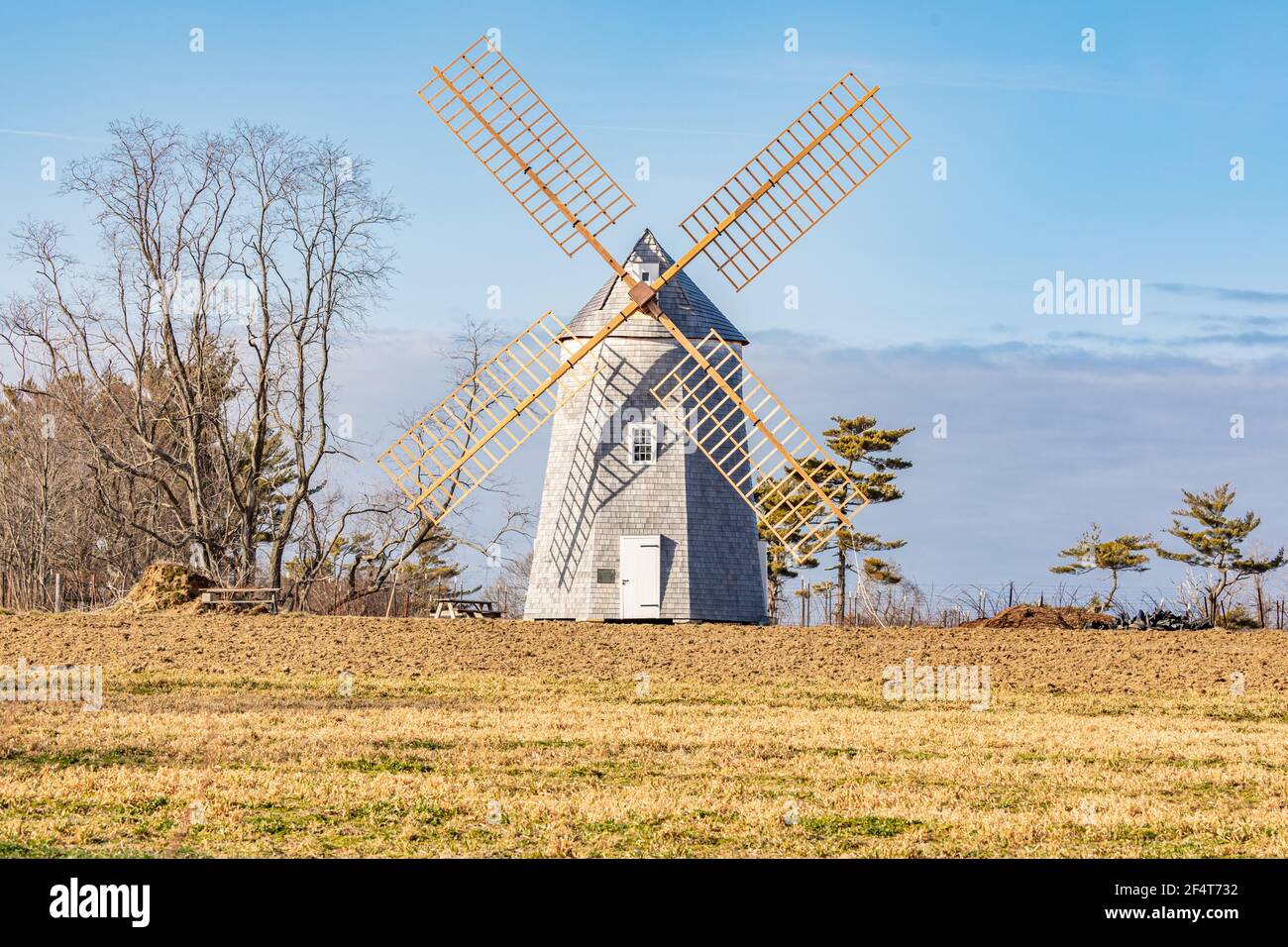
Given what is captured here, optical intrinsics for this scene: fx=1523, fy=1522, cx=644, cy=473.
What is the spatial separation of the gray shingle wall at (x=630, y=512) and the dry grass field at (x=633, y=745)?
1.61 metres

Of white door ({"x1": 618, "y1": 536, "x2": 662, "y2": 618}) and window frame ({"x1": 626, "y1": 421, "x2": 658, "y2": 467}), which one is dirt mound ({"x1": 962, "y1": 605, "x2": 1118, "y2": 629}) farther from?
window frame ({"x1": 626, "y1": 421, "x2": 658, "y2": 467})

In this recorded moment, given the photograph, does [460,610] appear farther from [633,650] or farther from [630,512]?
[633,650]

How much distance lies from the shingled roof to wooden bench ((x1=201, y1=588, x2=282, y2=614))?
9069 mm

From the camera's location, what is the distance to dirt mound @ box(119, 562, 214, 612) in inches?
1321

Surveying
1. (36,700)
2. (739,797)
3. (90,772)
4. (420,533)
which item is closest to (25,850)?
(90,772)

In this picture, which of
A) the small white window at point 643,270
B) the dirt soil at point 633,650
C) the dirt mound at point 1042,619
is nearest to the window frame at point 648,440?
the small white window at point 643,270

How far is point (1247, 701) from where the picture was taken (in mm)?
22578

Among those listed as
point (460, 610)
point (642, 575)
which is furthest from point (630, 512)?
point (460, 610)

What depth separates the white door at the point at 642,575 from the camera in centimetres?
3066

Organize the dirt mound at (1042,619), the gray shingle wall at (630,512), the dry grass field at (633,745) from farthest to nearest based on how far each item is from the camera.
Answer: the dirt mound at (1042,619) < the gray shingle wall at (630,512) < the dry grass field at (633,745)

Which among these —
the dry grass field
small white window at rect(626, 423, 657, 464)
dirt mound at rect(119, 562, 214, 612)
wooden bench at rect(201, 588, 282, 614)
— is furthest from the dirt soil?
small white window at rect(626, 423, 657, 464)

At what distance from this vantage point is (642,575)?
30.8 meters

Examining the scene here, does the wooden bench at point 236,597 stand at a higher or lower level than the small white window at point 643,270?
lower

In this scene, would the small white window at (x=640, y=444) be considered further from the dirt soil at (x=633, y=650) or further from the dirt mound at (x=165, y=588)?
the dirt mound at (x=165, y=588)
